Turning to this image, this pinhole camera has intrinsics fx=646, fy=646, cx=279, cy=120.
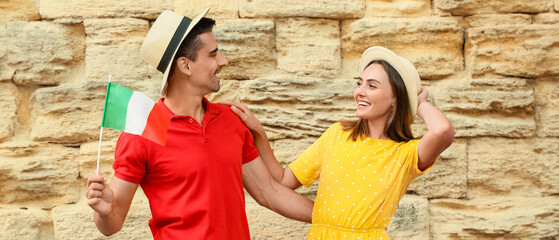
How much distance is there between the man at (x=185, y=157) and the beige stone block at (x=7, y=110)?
155 cm

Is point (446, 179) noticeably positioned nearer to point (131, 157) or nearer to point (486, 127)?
point (486, 127)

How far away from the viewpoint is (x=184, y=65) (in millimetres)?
2959

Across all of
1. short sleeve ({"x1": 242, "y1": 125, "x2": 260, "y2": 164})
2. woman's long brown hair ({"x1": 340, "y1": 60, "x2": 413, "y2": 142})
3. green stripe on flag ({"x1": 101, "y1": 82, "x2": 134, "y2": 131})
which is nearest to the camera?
green stripe on flag ({"x1": 101, "y1": 82, "x2": 134, "y2": 131})

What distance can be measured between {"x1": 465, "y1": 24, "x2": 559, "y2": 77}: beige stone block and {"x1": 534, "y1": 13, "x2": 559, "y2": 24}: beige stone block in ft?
0.18

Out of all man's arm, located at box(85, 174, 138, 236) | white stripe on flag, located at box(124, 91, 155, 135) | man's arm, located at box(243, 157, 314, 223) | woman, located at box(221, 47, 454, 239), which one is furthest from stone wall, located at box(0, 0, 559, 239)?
white stripe on flag, located at box(124, 91, 155, 135)

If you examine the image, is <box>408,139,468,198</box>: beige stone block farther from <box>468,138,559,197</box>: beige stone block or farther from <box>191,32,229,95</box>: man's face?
<box>191,32,229,95</box>: man's face

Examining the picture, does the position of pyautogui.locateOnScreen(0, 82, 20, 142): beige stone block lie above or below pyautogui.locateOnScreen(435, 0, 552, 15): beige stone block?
below

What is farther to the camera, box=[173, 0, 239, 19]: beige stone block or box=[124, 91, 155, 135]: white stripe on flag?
box=[173, 0, 239, 19]: beige stone block

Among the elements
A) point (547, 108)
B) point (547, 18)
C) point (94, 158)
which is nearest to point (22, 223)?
point (94, 158)

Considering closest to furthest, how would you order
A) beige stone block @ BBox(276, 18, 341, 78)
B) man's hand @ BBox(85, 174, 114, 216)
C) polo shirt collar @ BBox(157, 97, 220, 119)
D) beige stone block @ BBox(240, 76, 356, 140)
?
man's hand @ BBox(85, 174, 114, 216)
polo shirt collar @ BBox(157, 97, 220, 119)
beige stone block @ BBox(240, 76, 356, 140)
beige stone block @ BBox(276, 18, 341, 78)

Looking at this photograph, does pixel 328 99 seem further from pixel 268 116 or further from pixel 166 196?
pixel 166 196

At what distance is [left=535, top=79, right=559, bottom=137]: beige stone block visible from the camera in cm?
422

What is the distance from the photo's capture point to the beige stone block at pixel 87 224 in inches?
156

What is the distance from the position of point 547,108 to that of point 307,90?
5.24 feet
